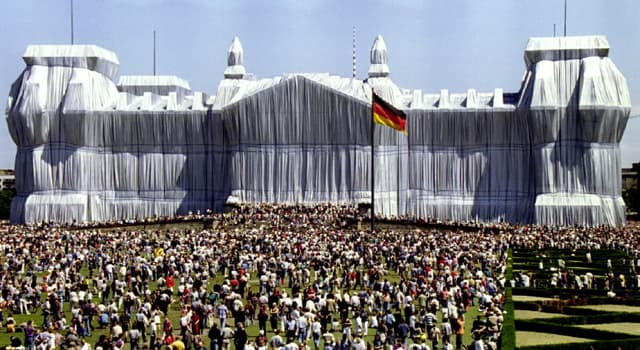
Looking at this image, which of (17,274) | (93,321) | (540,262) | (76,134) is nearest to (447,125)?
(76,134)

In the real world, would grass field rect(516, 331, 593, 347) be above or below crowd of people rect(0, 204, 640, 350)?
below

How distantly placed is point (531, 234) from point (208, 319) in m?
32.8

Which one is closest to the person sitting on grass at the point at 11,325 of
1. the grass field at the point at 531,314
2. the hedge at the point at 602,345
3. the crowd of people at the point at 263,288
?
the crowd of people at the point at 263,288

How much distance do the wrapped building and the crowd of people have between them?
67.4 ft

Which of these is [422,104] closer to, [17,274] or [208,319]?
[17,274]

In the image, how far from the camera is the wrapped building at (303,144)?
78.4 m

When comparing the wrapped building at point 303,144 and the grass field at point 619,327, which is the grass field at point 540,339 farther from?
the wrapped building at point 303,144

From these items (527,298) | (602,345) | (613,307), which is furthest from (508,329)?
(527,298)

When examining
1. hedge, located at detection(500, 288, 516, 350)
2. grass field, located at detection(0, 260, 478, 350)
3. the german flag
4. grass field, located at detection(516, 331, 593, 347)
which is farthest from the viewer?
the german flag

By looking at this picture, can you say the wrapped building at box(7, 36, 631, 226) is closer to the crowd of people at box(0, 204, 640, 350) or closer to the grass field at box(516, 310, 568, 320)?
the crowd of people at box(0, 204, 640, 350)

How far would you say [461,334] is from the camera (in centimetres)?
2686

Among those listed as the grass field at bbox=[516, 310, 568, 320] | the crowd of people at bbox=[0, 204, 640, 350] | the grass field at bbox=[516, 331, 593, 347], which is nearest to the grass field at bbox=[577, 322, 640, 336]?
the grass field at bbox=[516, 331, 593, 347]

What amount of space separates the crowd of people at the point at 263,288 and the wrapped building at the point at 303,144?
20550mm

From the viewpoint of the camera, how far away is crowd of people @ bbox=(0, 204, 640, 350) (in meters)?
26.4
